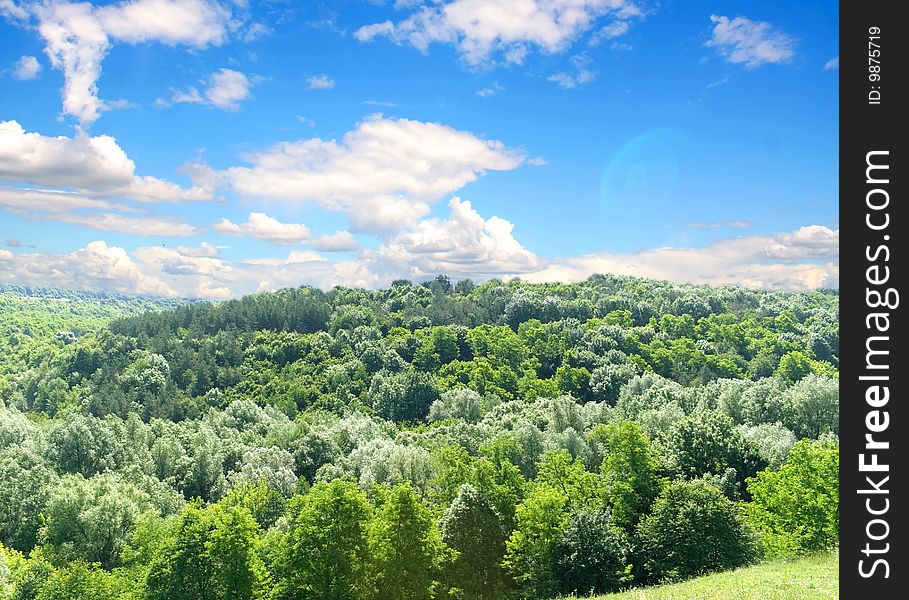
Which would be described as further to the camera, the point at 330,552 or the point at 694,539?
the point at 694,539

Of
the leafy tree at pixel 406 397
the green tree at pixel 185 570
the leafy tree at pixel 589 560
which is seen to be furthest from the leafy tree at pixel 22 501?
the leafy tree at pixel 406 397

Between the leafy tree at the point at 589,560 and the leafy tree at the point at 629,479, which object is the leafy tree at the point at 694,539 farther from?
the leafy tree at the point at 629,479

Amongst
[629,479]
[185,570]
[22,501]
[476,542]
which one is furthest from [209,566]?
[22,501]

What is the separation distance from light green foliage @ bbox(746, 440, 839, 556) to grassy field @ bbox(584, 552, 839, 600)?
43.7ft

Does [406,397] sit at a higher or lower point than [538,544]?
lower

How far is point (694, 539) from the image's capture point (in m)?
40.7

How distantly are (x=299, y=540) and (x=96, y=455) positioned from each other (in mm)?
62808

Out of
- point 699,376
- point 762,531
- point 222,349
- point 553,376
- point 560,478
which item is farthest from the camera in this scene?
point 222,349

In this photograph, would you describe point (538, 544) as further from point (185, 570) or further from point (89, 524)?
point (89, 524)

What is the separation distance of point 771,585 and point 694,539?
19080 mm

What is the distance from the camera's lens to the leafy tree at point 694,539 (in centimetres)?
4031

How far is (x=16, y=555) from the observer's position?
181 feet
